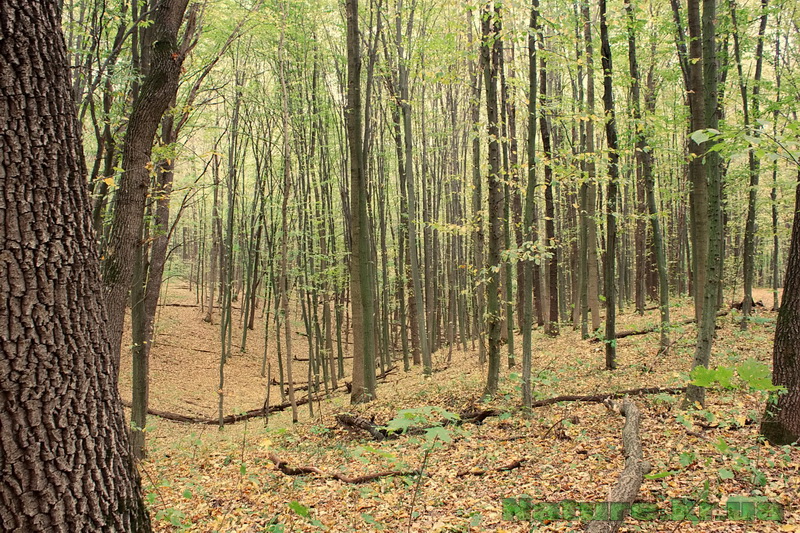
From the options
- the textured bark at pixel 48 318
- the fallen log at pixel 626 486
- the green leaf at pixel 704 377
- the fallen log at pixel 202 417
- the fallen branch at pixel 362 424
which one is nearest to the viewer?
the textured bark at pixel 48 318

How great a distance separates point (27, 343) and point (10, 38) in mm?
1361

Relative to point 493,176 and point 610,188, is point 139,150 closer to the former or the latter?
point 493,176

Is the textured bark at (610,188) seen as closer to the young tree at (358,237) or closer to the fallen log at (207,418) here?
the young tree at (358,237)

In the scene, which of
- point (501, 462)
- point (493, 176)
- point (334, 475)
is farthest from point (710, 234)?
point (334, 475)

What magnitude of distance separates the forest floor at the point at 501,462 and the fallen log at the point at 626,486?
0.38 feet

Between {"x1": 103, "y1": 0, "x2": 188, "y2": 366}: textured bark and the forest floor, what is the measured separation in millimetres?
2257

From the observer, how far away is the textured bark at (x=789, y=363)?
14.5 ft

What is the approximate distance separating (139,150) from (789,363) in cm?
684

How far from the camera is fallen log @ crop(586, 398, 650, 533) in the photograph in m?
3.51

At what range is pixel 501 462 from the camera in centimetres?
573

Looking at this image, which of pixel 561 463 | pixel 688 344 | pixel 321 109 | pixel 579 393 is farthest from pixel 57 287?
pixel 321 109

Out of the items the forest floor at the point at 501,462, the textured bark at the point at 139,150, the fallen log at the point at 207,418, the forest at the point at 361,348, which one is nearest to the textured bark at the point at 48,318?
the forest at the point at 361,348

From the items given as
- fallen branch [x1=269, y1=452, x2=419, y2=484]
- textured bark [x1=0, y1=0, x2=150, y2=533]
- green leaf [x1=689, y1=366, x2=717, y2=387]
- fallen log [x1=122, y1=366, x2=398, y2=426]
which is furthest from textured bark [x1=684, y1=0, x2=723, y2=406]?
fallen log [x1=122, y1=366, x2=398, y2=426]

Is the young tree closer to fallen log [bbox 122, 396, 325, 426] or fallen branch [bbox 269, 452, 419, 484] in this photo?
fallen branch [bbox 269, 452, 419, 484]
